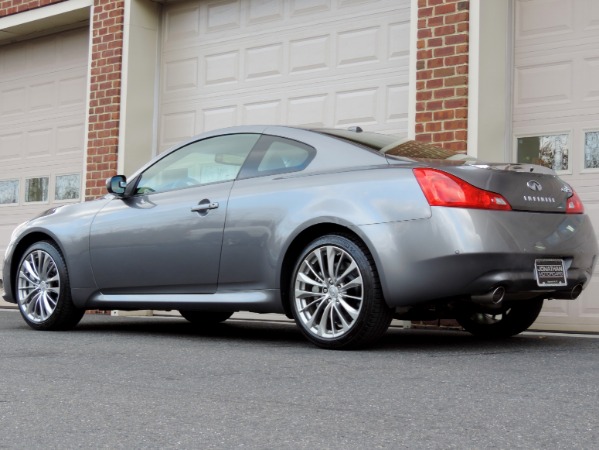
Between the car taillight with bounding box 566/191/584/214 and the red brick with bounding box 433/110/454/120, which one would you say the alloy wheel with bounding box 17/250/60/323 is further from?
the car taillight with bounding box 566/191/584/214

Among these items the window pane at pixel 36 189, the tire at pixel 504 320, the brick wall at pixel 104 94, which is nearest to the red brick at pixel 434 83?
the tire at pixel 504 320

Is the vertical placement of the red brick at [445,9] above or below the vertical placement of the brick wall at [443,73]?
above

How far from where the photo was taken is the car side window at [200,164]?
694cm

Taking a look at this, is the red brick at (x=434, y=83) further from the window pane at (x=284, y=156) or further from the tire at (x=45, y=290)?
the tire at (x=45, y=290)

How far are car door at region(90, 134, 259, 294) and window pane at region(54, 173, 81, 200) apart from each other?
214 inches

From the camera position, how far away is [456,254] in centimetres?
561

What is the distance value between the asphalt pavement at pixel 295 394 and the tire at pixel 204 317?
5.15 ft

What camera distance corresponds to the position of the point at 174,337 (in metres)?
7.21

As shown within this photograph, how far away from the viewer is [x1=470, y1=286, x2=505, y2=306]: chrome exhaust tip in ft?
18.8

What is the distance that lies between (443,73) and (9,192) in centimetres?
709

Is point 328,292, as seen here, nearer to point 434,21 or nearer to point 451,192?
point 451,192

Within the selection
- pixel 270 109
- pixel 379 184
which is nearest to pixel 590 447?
pixel 379 184

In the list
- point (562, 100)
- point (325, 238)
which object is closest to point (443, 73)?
point (562, 100)

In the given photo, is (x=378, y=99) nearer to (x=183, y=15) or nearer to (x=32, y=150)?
(x=183, y=15)
